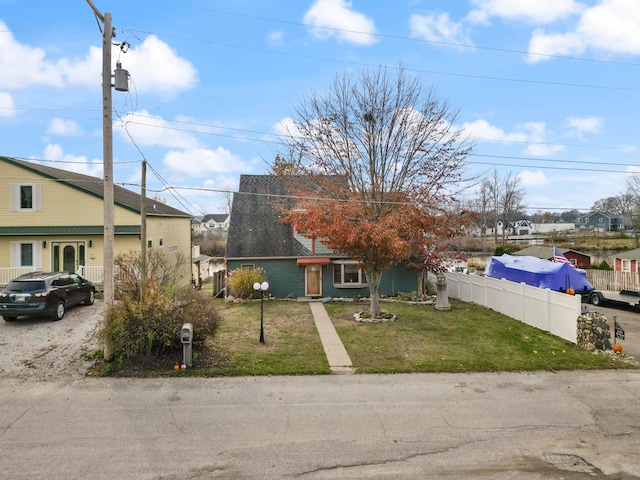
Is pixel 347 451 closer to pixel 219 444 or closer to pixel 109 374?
pixel 219 444

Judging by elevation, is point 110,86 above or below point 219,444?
above

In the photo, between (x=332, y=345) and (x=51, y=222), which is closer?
(x=332, y=345)

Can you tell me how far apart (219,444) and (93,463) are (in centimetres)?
165

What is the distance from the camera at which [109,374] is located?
355 inches

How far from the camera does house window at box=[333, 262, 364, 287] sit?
2150 cm

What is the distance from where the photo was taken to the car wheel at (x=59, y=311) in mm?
13453

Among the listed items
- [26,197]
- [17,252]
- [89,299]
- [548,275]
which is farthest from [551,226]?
[17,252]

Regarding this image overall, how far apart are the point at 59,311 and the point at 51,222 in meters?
9.24

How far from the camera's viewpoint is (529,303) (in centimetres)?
1508

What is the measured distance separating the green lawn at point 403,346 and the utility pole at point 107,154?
296 cm

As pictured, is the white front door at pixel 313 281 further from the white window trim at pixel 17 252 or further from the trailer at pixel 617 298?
the trailer at pixel 617 298

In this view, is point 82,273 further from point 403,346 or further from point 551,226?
point 551,226

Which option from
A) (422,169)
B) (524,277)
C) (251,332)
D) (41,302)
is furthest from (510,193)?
(41,302)

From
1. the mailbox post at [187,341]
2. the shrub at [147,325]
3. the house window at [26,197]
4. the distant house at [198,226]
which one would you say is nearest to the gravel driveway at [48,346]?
the shrub at [147,325]
